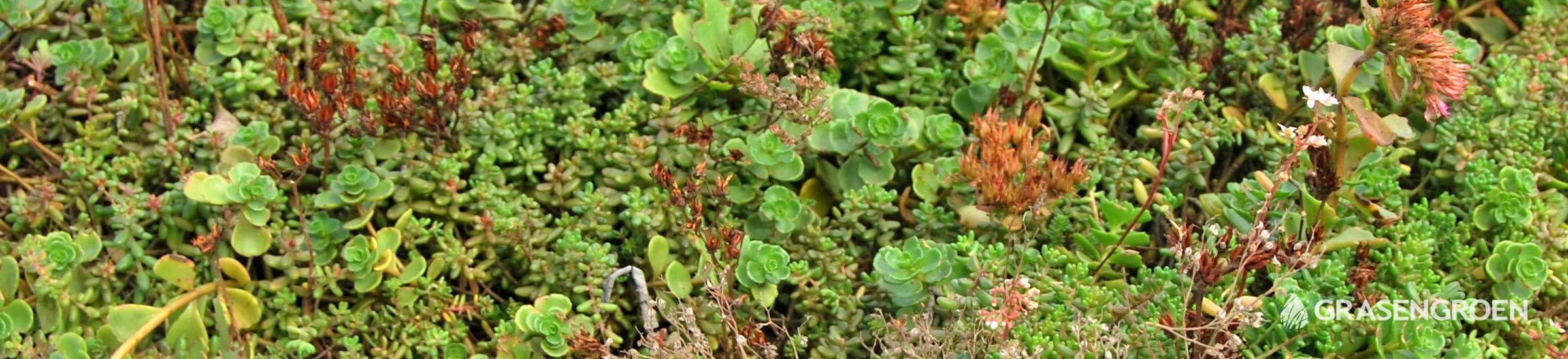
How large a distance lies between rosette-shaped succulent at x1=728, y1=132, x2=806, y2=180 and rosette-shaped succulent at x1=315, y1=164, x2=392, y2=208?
774 mm

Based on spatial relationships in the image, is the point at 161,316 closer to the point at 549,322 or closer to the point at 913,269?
the point at 549,322

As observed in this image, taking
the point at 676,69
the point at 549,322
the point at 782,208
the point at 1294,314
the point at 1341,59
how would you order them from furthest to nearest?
the point at 676,69 < the point at 782,208 < the point at 549,322 < the point at 1294,314 < the point at 1341,59

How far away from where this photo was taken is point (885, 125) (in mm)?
3039

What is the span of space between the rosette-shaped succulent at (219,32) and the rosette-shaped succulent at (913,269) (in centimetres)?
165

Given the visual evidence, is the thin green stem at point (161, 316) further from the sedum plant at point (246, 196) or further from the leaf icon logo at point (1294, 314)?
the leaf icon logo at point (1294, 314)

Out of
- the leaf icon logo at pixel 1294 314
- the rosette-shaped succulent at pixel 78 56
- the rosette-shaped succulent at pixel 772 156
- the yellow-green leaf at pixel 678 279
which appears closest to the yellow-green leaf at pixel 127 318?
the rosette-shaped succulent at pixel 78 56

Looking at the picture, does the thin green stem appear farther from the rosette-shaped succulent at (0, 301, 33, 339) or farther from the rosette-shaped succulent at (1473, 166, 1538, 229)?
the rosette-shaped succulent at (1473, 166, 1538, 229)

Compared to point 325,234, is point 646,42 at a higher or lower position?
higher

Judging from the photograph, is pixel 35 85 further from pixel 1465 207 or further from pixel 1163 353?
pixel 1465 207

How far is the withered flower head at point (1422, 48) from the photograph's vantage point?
2422 millimetres

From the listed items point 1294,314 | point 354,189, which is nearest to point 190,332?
point 354,189

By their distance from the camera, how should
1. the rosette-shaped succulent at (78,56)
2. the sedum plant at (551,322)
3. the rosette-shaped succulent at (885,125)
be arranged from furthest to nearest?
1. the rosette-shaped succulent at (78,56)
2. the rosette-shaped succulent at (885,125)
3. the sedum plant at (551,322)

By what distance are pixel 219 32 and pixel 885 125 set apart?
1.60m

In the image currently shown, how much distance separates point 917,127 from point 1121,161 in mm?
481
